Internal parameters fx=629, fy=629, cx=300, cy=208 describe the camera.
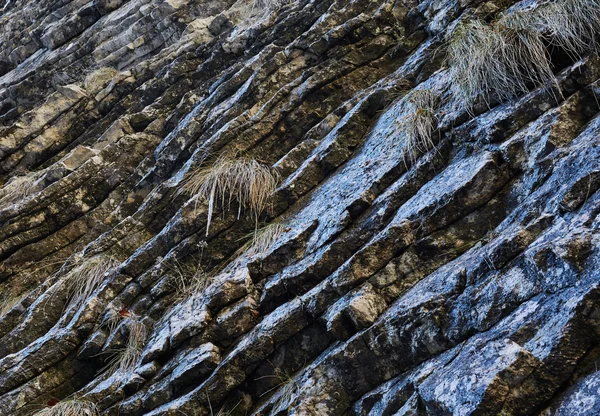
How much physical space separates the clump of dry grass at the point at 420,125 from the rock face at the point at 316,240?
9 cm

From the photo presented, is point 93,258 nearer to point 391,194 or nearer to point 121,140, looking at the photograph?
point 121,140

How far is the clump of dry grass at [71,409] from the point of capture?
583 centimetres

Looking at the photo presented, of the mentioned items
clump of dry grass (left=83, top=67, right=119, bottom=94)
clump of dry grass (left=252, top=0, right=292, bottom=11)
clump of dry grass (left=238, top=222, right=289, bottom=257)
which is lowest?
clump of dry grass (left=238, top=222, right=289, bottom=257)

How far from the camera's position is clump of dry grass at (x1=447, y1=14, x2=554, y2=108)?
19.0ft

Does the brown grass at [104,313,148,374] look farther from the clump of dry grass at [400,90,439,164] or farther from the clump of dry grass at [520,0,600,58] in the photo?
the clump of dry grass at [520,0,600,58]

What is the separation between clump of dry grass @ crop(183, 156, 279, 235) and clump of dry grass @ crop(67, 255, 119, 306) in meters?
1.44

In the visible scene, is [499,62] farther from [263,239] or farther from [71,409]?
[71,409]

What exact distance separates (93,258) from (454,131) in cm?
466

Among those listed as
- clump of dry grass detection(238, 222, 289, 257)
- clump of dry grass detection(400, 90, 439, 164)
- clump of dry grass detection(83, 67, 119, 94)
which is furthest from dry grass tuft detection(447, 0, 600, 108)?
clump of dry grass detection(83, 67, 119, 94)

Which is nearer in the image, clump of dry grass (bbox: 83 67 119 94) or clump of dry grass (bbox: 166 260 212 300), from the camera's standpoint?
clump of dry grass (bbox: 166 260 212 300)

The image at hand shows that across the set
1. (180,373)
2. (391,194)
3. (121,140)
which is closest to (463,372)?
(391,194)

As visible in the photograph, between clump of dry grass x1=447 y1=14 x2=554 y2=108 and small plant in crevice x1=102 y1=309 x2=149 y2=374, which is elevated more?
clump of dry grass x1=447 y1=14 x2=554 y2=108

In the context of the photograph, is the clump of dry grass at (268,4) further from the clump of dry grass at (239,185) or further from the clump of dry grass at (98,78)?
the clump of dry grass at (239,185)

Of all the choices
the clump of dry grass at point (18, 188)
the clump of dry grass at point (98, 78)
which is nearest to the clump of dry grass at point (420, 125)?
the clump of dry grass at point (18, 188)
